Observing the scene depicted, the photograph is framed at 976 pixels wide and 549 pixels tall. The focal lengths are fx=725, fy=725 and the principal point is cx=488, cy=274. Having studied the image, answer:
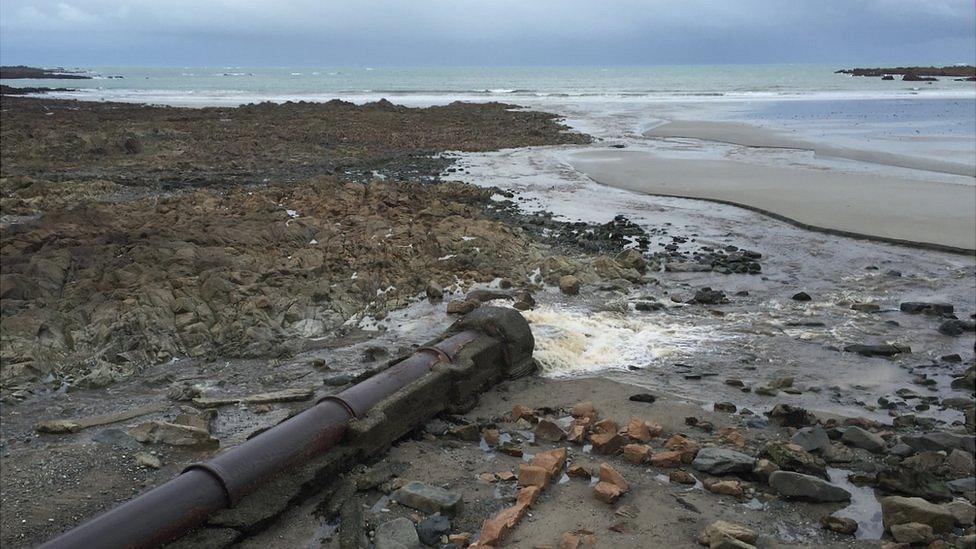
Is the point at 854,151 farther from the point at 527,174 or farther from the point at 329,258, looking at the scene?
the point at 329,258

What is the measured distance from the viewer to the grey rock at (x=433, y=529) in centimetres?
454

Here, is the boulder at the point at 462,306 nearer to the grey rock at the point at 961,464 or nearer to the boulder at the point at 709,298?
the boulder at the point at 709,298

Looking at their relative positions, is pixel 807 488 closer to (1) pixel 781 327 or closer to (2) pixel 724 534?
(2) pixel 724 534

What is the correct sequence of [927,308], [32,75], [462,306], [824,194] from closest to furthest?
[927,308] → [462,306] → [824,194] → [32,75]

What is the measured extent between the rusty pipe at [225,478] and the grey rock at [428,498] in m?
0.75

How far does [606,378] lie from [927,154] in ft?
66.1

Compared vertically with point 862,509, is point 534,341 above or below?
above

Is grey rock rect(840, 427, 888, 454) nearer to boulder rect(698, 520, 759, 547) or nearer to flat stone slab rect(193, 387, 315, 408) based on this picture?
boulder rect(698, 520, 759, 547)

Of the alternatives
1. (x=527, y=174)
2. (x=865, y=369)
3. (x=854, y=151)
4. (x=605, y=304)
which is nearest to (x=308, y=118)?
(x=527, y=174)

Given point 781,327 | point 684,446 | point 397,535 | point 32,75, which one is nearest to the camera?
point 397,535

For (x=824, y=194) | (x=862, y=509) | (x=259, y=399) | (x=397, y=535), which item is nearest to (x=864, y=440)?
(x=862, y=509)

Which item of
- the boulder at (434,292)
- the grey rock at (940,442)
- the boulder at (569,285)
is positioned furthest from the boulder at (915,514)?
the boulder at (434,292)

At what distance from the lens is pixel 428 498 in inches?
191

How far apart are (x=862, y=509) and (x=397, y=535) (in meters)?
3.11
